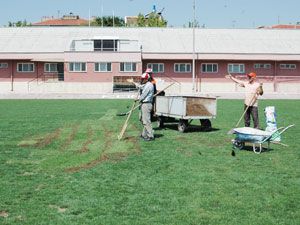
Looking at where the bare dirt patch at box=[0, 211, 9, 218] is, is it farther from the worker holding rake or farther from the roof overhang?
the roof overhang

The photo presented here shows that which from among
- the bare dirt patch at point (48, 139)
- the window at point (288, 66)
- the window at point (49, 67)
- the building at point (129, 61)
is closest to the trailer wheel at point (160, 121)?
the bare dirt patch at point (48, 139)

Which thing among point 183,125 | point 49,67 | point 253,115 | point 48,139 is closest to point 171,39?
point 49,67

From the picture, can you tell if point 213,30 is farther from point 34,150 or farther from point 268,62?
point 34,150

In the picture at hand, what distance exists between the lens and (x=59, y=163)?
11.3 meters

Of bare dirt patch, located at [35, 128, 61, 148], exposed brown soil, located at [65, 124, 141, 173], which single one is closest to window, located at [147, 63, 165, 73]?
bare dirt patch, located at [35, 128, 61, 148]

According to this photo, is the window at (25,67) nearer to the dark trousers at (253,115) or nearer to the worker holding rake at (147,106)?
the worker holding rake at (147,106)

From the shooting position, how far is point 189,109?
55.5 feet

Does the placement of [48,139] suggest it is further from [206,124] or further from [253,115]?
[253,115]

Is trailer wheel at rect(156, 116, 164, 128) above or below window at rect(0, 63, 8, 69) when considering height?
below

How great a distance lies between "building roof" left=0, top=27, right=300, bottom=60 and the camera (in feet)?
194

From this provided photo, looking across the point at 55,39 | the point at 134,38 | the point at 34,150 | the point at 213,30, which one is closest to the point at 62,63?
the point at 55,39

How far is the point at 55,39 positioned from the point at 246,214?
186 feet

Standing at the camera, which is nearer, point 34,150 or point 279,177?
point 279,177

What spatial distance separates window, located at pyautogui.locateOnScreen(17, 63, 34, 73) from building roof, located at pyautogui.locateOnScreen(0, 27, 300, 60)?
1.51 m
